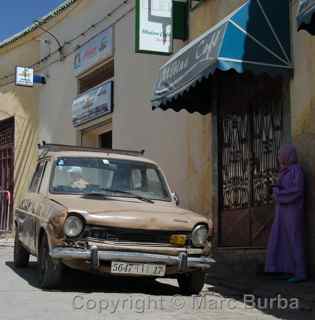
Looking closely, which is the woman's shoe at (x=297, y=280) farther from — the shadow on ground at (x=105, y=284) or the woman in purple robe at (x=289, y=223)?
the shadow on ground at (x=105, y=284)

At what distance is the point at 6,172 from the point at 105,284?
53.6 ft

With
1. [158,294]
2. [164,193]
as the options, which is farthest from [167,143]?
[158,294]

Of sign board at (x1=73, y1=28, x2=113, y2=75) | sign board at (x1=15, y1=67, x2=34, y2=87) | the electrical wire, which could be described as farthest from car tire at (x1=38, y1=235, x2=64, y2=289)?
sign board at (x1=15, y1=67, x2=34, y2=87)

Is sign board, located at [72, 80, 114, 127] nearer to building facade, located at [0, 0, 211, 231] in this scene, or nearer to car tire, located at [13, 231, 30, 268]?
building facade, located at [0, 0, 211, 231]

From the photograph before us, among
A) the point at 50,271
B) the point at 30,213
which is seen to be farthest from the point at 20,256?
the point at 50,271

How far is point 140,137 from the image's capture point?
16.1m

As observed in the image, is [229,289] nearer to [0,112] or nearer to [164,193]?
[164,193]

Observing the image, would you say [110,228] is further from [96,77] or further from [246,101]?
[96,77]

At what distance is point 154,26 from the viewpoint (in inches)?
549

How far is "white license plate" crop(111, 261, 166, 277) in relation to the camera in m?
7.57

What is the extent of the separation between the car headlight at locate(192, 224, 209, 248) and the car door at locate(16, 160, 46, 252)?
7.16 feet

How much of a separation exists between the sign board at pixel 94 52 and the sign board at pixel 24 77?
236 centimetres

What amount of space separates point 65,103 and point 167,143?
21.8 ft

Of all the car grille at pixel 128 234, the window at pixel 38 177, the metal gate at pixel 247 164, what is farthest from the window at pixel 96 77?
the car grille at pixel 128 234
